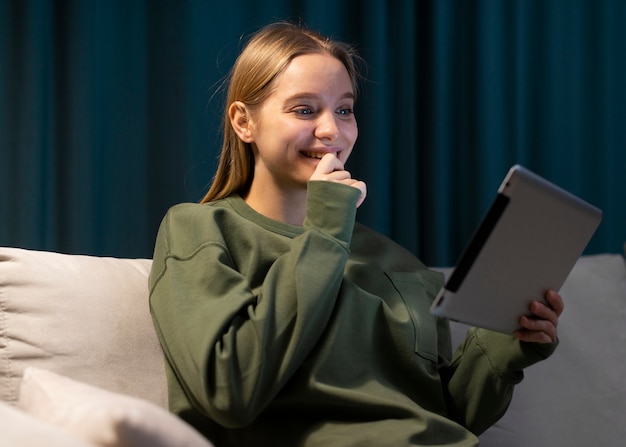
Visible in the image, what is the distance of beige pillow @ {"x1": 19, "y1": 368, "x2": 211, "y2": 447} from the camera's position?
827 millimetres

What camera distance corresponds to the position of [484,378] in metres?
1.44

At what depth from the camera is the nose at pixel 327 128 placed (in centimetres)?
145

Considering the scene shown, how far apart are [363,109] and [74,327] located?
1093mm

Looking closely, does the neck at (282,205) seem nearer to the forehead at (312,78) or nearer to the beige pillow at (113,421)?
the forehead at (312,78)

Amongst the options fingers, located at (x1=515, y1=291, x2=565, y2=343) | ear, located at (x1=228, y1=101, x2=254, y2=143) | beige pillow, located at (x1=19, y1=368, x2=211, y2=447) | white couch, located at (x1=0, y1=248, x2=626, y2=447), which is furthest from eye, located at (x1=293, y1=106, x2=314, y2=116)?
beige pillow, located at (x1=19, y1=368, x2=211, y2=447)

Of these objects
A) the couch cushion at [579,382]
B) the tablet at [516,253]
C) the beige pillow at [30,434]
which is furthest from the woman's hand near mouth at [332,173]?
the beige pillow at [30,434]

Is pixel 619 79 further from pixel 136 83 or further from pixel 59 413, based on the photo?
pixel 59 413

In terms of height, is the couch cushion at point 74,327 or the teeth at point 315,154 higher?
the teeth at point 315,154

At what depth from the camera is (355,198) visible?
137 cm

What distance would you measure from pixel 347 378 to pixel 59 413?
1.79 feet

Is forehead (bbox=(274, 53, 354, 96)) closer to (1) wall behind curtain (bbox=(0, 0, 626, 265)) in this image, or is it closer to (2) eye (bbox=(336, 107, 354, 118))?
(2) eye (bbox=(336, 107, 354, 118))

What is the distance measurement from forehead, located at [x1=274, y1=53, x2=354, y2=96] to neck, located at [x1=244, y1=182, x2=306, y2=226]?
172mm

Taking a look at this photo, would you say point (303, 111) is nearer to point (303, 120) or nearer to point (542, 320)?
point (303, 120)

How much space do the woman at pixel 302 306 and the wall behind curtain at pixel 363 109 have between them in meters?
0.45
